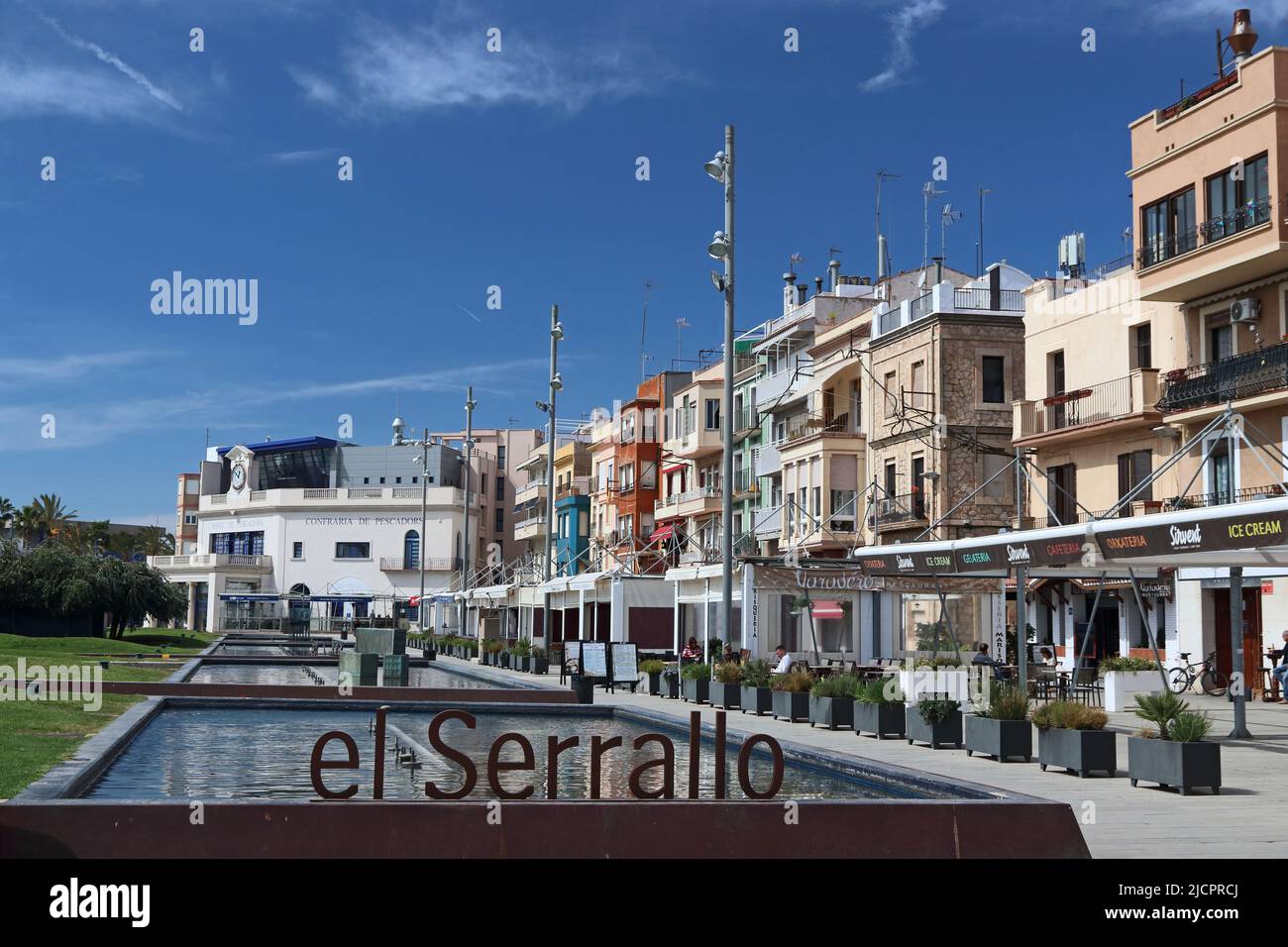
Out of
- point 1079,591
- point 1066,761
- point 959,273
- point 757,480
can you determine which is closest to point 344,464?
point 757,480

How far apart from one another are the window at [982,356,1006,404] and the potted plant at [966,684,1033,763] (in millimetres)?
32688

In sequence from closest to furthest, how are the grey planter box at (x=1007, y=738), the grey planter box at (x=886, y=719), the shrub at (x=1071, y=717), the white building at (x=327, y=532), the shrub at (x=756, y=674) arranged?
the shrub at (x=1071, y=717) → the grey planter box at (x=1007, y=738) → the grey planter box at (x=886, y=719) → the shrub at (x=756, y=674) → the white building at (x=327, y=532)

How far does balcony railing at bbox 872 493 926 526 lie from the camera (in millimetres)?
48438

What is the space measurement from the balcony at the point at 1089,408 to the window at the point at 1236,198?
5053mm

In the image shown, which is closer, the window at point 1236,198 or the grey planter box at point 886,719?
the grey planter box at point 886,719

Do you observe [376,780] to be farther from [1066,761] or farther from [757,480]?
[757,480]

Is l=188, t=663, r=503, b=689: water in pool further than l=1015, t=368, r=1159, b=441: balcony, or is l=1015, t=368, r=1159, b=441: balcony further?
l=1015, t=368, r=1159, b=441: balcony

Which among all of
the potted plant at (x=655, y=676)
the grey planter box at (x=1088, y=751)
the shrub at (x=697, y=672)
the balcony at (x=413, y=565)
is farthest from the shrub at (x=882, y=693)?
the balcony at (x=413, y=565)

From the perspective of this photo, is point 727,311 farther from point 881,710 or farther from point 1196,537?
point 1196,537

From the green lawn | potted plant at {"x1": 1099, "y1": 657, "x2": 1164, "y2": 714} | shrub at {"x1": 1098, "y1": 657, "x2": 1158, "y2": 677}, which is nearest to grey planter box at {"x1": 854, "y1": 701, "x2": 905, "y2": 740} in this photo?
potted plant at {"x1": 1099, "y1": 657, "x2": 1164, "y2": 714}

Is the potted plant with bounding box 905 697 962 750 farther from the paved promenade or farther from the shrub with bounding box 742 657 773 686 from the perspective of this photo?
the shrub with bounding box 742 657 773 686

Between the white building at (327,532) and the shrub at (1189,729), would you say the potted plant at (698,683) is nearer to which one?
the shrub at (1189,729)

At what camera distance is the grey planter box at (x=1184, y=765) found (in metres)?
13.2
